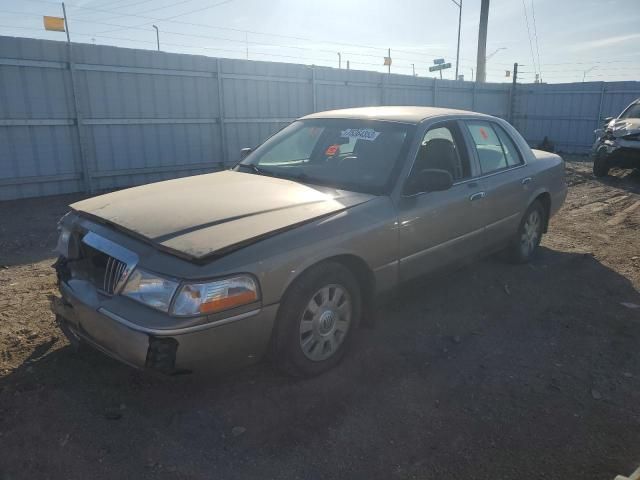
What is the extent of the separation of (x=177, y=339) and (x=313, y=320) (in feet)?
3.00

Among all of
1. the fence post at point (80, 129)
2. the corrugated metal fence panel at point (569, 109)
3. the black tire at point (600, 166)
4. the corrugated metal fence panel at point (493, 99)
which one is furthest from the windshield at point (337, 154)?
the corrugated metal fence panel at point (569, 109)

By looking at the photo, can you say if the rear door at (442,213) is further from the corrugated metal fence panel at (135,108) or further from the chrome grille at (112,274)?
the corrugated metal fence panel at (135,108)

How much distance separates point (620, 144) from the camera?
10.9 metres

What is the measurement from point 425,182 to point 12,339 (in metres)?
3.20

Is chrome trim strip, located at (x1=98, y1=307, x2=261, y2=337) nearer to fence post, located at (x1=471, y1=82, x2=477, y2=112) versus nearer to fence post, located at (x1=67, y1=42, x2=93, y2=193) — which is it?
fence post, located at (x1=67, y1=42, x2=93, y2=193)

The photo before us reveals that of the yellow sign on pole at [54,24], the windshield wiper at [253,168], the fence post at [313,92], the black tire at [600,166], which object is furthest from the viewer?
the fence post at [313,92]

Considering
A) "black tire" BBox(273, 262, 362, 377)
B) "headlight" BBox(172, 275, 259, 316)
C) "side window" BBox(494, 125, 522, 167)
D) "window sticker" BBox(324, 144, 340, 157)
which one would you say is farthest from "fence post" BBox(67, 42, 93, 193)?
"headlight" BBox(172, 275, 259, 316)

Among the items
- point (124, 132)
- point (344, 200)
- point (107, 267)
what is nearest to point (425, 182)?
point (344, 200)

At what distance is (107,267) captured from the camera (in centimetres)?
288

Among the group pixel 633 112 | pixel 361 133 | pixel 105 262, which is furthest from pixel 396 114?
pixel 633 112

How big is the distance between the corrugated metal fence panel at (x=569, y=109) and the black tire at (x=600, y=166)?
7019 millimetres

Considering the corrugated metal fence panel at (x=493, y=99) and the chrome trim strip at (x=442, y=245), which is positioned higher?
the corrugated metal fence panel at (x=493, y=99)

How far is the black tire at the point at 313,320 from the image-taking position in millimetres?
2934

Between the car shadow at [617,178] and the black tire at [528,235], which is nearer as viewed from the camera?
the black tire at [528,235]
